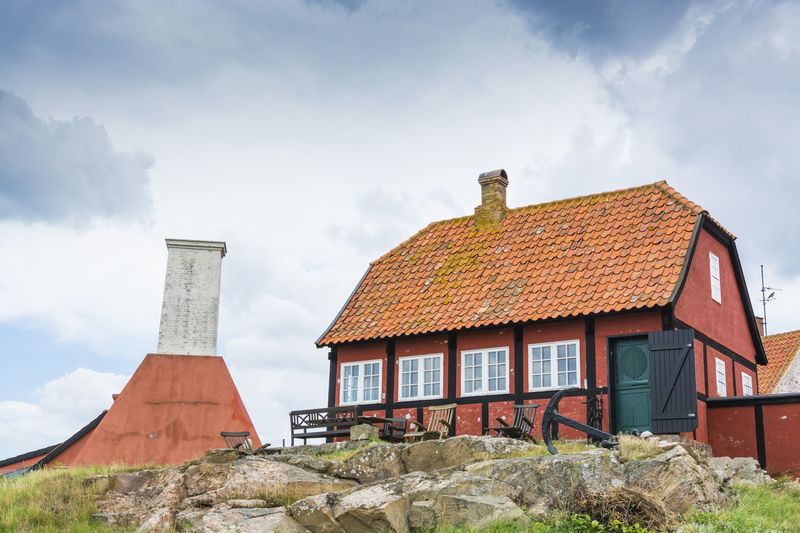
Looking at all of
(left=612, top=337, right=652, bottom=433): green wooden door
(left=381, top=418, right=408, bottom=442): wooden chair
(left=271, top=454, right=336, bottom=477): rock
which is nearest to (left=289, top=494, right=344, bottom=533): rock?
(left=271, top=454, right=336, bottom=477): rock

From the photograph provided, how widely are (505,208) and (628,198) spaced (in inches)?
150

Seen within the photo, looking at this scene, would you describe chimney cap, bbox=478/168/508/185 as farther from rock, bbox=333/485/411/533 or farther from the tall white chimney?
rock, bbox=333/485/411/533

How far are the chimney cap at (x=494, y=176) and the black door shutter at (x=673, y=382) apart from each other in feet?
27.0

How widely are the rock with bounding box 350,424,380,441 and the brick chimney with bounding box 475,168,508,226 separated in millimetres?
7690

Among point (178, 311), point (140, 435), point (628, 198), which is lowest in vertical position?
point (140, 435)

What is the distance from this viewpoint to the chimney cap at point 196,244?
1073 inches

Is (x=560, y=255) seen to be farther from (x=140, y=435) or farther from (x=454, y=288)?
(x=140, y=435)

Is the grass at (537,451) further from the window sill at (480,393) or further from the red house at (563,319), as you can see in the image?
the window sill at (480,393)

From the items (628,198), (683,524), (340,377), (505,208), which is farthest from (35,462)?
(683,524)

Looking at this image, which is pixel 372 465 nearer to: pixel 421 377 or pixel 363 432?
pixel 363 432

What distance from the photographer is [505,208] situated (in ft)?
91.5

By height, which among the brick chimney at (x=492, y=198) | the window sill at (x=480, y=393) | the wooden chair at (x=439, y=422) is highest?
the brick chimney at (x=492, y=198)

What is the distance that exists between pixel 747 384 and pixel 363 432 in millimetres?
10523

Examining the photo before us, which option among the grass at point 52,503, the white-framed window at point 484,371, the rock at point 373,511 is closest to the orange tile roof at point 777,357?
the white-framed window at point 484,371
